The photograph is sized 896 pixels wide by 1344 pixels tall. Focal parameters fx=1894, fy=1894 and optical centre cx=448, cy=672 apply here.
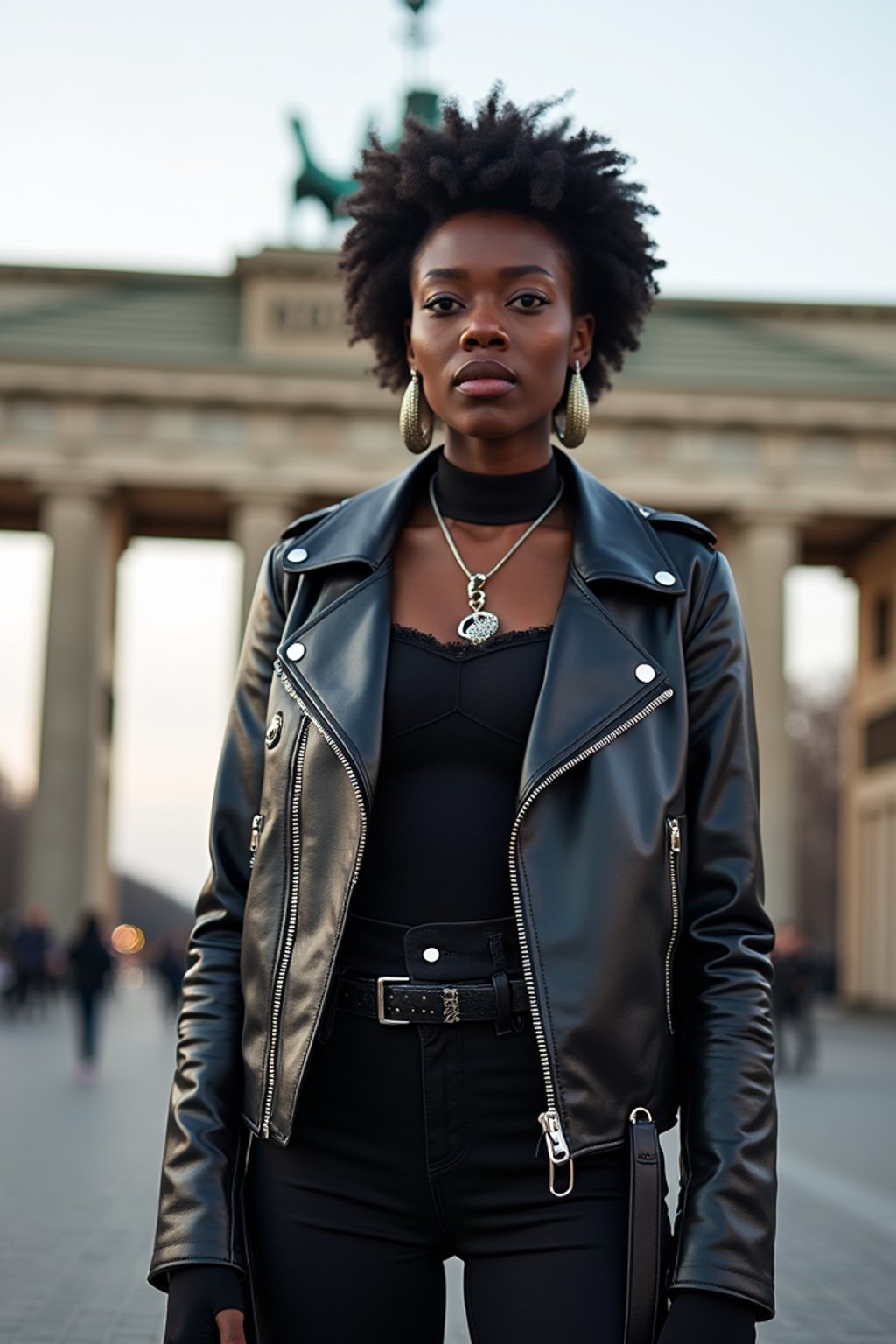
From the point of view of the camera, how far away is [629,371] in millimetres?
44094

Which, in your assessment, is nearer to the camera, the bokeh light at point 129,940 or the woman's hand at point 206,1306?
the woman's hand at point 206,1306

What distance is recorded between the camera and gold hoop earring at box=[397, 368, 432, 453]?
3.11 meters

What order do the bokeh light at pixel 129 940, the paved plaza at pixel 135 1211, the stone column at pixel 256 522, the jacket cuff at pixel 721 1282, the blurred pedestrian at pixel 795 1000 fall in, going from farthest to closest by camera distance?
1. the bokeh light at pixel 129 940
2. the stone column at pixel 256 522
3. the blurred pedestrian at pixel 795 1000
4. the paved plaza at pixel 135 1211
5. the jacket cuff at pixel 721 1282

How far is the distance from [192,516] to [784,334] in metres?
15.6

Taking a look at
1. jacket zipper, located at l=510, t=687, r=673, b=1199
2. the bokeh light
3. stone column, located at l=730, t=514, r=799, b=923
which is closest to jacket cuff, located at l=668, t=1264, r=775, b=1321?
jacket zipper, located at l=510, t=687, r=673, b=1199

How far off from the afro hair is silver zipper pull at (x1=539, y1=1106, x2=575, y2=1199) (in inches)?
50.8

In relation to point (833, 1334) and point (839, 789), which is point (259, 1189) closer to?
point (833, 1334)

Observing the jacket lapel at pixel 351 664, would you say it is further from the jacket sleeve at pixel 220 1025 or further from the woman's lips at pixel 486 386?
the woman's lips at pixel 486 386

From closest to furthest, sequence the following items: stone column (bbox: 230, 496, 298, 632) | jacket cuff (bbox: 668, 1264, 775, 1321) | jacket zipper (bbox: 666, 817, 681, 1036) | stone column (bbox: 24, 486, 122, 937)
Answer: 1. jacket cuff (bbox: 668, 1264, 775, 1321)
2. jacket zipper (bbox: 666, 817, 681, 1036)
3. stone column (bbox: 24, 486, 122, 937)
4. stone column (bbox: 230, 496, 298, 632)

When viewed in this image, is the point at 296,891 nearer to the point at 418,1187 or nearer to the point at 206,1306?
the point at 418,1187

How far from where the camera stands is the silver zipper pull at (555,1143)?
7.85 ft

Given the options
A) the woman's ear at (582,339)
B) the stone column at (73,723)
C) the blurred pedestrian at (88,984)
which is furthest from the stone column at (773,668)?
the woman's ear at (582,339)

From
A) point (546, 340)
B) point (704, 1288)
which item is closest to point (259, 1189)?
point (704, 1288)

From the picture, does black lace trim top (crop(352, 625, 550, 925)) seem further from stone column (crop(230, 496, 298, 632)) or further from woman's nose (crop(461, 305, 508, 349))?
stone column (crop(230, 496, 298, 632))
